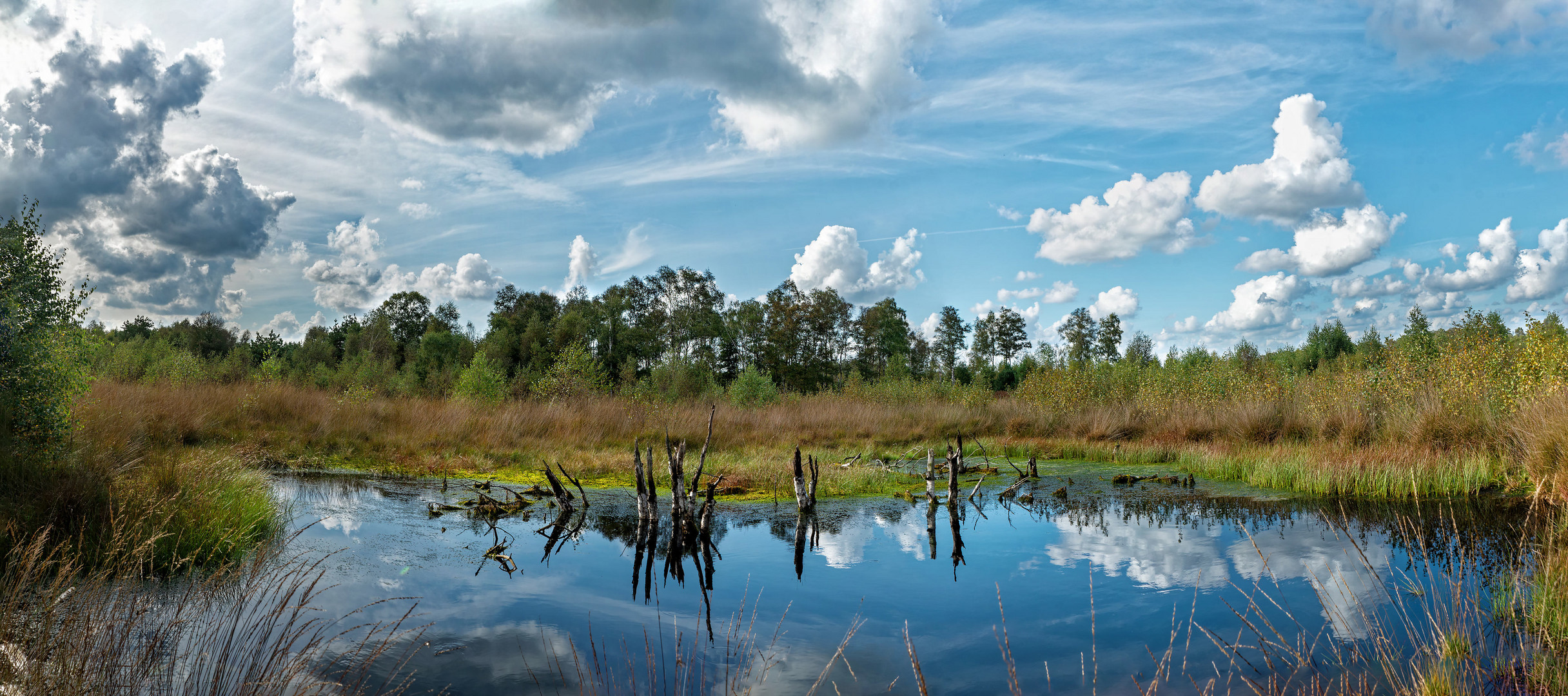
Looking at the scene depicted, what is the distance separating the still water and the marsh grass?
1.72 ft

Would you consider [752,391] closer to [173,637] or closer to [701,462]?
[701,462]

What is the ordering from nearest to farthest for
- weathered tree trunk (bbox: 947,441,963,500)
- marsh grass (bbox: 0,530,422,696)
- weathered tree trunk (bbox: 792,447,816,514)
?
1. marsh grass (bbox: 0,530,422,696)
2. weathered tree trunk (bbox: 792,447,816,514)
3. weathered tree trunk (bbox: 947,441,963,500)

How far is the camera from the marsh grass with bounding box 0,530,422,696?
3992 mm

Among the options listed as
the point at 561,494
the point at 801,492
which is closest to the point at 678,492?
the point at 801,492

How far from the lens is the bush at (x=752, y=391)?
2716 cm

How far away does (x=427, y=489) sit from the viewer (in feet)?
43.3

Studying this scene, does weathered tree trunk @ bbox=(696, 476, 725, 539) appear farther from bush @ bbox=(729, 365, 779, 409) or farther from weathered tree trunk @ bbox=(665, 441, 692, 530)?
bush @ bbox=(729, 365, 779, 409)

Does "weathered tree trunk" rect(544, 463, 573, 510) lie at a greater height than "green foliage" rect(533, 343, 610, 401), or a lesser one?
lesser

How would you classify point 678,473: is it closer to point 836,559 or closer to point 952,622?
point 836,559

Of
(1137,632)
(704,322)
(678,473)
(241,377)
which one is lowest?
(1137,632)

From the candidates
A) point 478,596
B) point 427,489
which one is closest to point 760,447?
point 427,489

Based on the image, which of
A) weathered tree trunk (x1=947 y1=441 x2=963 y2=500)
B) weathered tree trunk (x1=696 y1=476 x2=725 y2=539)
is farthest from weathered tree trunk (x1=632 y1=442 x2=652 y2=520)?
weathered tree trunk (x1=947 y1=441 x2=963 y2=500)

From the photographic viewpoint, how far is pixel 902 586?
795cm

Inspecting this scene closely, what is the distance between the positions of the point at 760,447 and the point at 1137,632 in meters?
11.9
